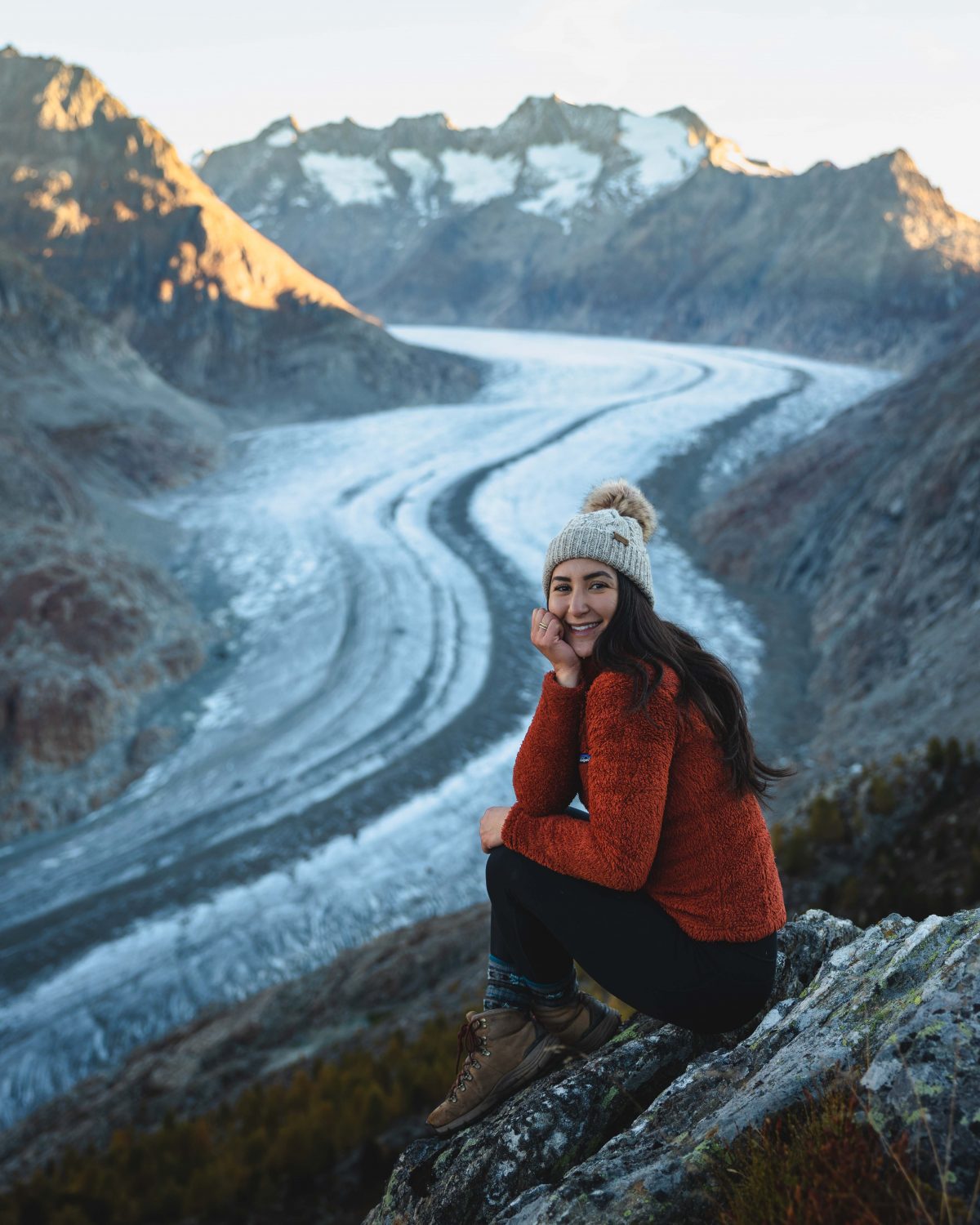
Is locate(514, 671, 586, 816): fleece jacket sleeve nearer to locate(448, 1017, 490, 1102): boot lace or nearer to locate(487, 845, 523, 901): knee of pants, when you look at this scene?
locate(487, 845, 523, 901): knee of pants

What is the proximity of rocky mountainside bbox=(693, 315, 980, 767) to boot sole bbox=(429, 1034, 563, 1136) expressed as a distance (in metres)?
7.24

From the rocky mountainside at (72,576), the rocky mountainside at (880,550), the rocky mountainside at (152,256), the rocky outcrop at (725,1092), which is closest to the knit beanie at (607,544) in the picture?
the rocky outcrop at (725,1092)

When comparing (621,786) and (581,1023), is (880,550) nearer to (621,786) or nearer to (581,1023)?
(581,1023)

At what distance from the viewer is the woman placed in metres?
2.46

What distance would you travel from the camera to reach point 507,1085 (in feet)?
9.43

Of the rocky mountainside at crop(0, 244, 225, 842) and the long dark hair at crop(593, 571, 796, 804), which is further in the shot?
the rocky mountainside at crop(0, 244, 225, 842)

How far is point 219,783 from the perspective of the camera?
12438 millimetres

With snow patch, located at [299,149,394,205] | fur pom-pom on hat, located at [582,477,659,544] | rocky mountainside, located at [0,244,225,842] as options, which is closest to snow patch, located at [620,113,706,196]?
snow patch, located at [299,149,394,205]

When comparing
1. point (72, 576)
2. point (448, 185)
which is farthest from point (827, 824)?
point (448, 185)

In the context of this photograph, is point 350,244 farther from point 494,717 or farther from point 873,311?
point 494,717

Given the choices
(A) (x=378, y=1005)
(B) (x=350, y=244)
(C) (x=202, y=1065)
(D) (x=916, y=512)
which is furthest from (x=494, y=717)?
(B) (x=350, y=244)

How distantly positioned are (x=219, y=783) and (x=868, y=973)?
11125 millimetres

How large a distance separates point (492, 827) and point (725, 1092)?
0.97m

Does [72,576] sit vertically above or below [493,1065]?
above
